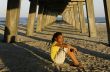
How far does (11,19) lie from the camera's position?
1185cm

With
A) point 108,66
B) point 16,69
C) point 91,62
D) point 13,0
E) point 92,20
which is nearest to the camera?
point 16,69

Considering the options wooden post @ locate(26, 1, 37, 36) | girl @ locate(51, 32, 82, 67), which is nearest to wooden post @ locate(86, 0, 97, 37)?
wooden post @ locate(26, 1, 37, 36)

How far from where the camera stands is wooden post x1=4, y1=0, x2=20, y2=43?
38.5 feet

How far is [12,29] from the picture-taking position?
11938mm

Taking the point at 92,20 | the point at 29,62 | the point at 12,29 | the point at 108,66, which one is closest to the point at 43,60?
the point at 29,62

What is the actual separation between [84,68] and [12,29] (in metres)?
6.07

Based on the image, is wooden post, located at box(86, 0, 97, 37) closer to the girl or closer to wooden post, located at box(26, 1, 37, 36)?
wooden post, located at box(26, 1, 37, 36)

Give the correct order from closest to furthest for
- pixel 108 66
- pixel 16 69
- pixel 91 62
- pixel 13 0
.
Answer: pixel 16 69 < pixel 108 66 < pixel 91 62 < pixel 13 0

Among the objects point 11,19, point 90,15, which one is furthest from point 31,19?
point 11,19

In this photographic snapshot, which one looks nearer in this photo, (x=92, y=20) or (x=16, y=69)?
(x=16, y=69)

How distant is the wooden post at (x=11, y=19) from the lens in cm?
1175

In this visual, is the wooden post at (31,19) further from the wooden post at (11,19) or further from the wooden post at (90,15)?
the wooden post at (11,19)

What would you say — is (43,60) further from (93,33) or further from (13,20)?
(93,33)

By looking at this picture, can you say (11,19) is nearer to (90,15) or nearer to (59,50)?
(90,15)
